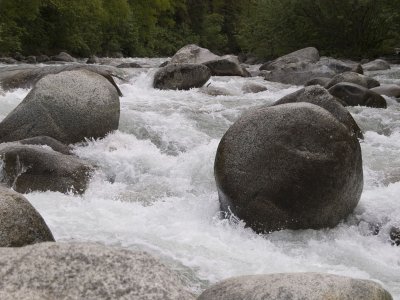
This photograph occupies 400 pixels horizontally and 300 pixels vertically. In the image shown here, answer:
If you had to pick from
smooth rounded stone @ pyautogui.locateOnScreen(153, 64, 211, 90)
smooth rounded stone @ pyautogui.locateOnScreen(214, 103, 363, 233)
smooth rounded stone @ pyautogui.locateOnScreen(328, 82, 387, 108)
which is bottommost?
smooth rounded stone @ pyautogui.locateOnScreen(153, 64, 211, 90)

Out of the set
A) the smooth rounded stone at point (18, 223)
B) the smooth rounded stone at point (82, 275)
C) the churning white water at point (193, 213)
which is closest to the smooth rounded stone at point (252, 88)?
the churning white water at point (193, 213)

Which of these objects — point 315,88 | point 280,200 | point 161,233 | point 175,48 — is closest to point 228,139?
point 280,200

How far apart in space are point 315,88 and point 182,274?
5058mm

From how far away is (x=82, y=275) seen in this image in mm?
2674

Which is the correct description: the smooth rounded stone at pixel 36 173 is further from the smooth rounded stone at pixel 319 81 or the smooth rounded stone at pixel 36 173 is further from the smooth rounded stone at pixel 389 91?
the smooth rounded stone at pixel 319 81

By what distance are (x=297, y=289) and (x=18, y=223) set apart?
2222 mm

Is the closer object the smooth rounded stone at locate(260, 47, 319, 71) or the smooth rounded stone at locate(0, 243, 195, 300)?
the smooth rounded stone at locate(0, 243, 195, 300)

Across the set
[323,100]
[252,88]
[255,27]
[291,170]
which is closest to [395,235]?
[291,170]

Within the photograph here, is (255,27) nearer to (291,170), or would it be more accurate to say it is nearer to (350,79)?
(350,79)

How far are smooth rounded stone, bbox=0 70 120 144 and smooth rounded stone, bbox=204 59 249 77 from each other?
32.3 feet

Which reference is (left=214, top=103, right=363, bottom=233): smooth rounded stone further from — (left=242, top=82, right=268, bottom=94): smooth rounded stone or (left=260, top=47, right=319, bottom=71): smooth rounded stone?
(left=260, top=47, right=319, bottom=71): smooth rounded stone

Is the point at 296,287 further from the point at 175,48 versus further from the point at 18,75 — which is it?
the point at 175,48

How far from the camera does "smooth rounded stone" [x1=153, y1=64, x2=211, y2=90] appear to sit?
15.0m

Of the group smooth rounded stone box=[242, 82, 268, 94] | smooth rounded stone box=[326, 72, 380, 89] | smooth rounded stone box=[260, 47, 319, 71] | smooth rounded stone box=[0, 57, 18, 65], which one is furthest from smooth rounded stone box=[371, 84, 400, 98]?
smooth rounded stone box=[0, 57, 18, 65]
